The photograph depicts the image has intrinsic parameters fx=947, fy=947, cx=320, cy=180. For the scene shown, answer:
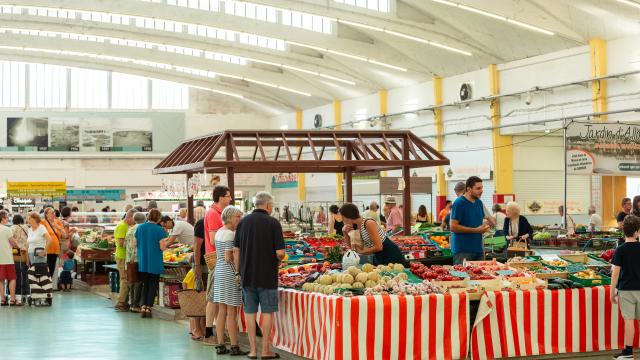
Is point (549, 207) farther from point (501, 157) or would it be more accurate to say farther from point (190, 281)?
point (190, 281)

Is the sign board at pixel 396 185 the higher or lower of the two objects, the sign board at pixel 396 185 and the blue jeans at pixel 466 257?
the higher

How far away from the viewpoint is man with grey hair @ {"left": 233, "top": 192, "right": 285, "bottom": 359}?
28.4 ft

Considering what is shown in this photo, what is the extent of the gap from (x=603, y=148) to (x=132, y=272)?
7702 mm

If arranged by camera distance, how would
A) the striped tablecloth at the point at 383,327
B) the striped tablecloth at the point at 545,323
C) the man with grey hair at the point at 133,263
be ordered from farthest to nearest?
the man with grey hair at the point at 133,263 → the striped tablecloth at the point at 545,323 → the striped tablecloth at the point at 383,327

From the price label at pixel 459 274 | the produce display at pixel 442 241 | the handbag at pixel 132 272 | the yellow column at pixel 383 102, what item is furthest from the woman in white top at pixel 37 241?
the yellow column at pixel 383 102

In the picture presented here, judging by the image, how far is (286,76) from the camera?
35.2 m

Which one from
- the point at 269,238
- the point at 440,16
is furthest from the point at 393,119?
the point at 269,238

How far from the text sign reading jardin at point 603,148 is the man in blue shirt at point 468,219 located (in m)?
5.16

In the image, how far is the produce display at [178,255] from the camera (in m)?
13.5

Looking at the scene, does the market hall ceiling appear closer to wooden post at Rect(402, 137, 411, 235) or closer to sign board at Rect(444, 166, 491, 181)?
sign board at Rect(444, 166, 491, 181)

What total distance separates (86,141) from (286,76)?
962 centimetres

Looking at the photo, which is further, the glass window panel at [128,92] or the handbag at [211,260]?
the glass window panel at [128,92]

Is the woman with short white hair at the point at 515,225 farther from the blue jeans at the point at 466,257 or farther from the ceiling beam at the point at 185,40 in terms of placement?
the ceiling beam at the point at 185,40

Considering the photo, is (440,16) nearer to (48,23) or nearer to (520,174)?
(520,174)
